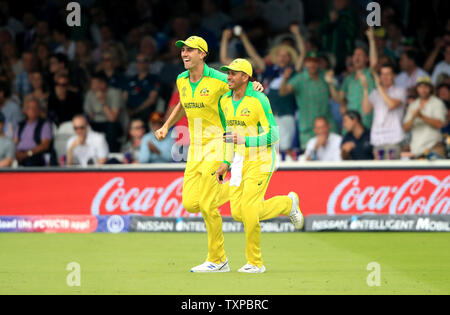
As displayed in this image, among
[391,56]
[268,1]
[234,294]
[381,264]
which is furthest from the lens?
[268,1]

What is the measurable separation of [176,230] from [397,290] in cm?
681

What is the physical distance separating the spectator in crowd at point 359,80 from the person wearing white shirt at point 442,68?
123cm

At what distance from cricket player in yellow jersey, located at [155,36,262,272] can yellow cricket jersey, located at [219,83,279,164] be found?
198mm

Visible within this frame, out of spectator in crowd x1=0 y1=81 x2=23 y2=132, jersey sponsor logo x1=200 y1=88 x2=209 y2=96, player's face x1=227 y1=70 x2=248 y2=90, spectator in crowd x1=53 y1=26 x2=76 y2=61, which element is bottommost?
spectator in crowd x1=0 y1=81 x2=23 y2=132

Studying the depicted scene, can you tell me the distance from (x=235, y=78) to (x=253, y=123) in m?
0.55

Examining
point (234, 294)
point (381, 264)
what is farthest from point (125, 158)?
point (234, 294)

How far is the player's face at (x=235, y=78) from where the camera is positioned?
932 centimetres

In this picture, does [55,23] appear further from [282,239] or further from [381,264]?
[381,264]

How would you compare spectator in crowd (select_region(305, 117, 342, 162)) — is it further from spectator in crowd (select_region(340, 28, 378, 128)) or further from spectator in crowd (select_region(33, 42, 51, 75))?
spectator in crowd (select_region(33, 42, 51, 75))

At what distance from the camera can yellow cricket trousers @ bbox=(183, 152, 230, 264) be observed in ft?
31.3

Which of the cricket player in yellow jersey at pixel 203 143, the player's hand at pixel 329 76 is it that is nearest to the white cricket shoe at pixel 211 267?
the cricket player in yellow jersey at pixel 203 143

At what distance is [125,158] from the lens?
51.4 ft

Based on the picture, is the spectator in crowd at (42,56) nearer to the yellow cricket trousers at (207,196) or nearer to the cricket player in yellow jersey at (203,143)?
the cricket player in yellow jersey at (203,143)

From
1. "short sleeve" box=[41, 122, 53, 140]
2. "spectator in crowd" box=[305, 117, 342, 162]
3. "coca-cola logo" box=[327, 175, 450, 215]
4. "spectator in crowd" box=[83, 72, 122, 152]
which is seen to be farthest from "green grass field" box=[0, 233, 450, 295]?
"spectator in crowd" box=[83, 72, 122, 152]
